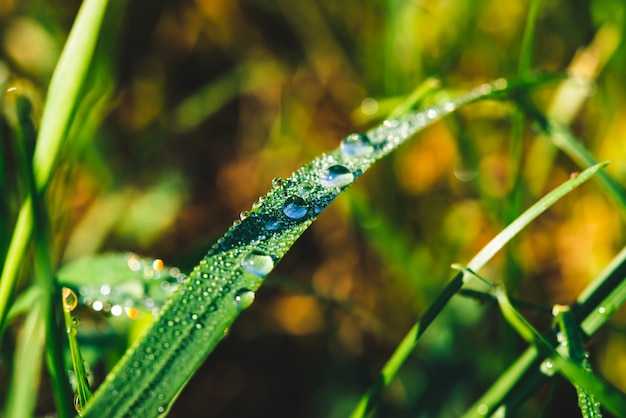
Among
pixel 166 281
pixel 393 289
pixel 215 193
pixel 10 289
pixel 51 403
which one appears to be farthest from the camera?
pixel 215 193

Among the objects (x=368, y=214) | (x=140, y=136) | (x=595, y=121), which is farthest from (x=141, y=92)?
(x=595, y=121)

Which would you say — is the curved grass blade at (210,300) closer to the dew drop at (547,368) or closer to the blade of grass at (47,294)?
the blade of grass at (47,294)

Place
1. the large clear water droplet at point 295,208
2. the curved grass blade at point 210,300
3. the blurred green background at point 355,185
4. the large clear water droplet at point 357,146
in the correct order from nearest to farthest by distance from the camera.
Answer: the curved grass blade at point 210,300
the large clear water droplet at point 295,208
the large clear water droplet at point 357,146
the blurred green background at point 355,185

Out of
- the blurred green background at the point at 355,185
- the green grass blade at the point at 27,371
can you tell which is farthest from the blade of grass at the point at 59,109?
the blurred green background at the point at 355,185

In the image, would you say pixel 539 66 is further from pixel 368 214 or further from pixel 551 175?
pixel 368 214

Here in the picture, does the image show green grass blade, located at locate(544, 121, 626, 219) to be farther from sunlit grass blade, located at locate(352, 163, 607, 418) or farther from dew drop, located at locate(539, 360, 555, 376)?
dew drop, located at locate(539, 360, 555, 376)

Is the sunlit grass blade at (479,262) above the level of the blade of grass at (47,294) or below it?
above
